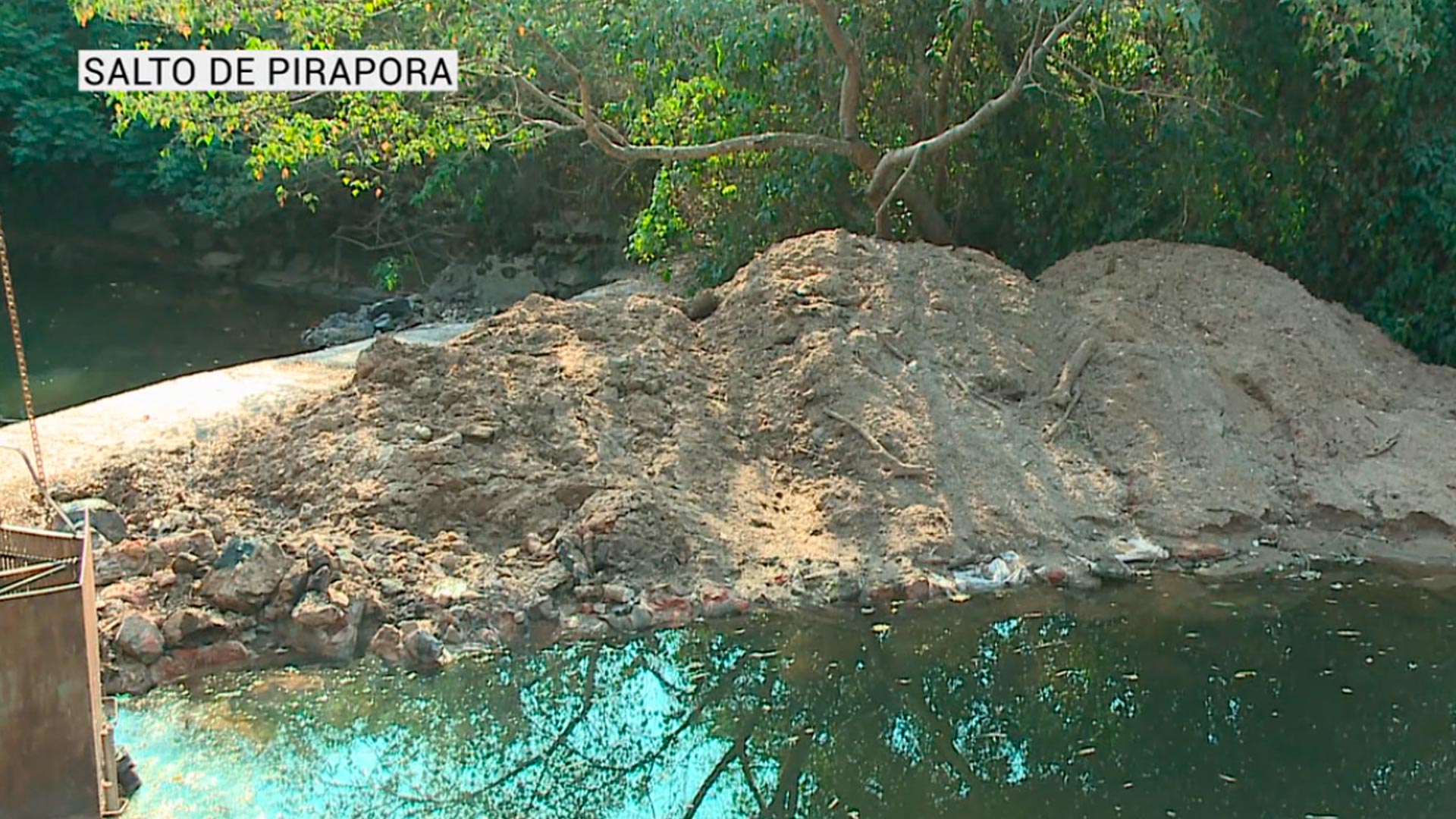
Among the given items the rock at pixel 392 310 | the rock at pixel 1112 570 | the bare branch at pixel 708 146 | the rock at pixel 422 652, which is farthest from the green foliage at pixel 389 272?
the rock at pixel 1112 570

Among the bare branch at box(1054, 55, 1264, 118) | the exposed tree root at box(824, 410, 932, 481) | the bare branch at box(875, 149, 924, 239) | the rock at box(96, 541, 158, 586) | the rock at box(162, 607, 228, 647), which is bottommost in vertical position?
the rock at box(162, 607, 228, 647)

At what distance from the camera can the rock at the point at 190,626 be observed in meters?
6.06

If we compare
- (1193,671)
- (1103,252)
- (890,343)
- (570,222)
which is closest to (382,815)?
(1193,671)

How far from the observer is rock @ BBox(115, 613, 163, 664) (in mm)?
5934

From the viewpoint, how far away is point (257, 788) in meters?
5.05

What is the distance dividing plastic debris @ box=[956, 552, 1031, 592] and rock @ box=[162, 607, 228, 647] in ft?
10.4

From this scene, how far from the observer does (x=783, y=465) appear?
7.71 m

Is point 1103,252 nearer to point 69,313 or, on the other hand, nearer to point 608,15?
point 608,15

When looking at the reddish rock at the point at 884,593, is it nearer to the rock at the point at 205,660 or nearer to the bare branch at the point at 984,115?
the rock at the point at 205,660

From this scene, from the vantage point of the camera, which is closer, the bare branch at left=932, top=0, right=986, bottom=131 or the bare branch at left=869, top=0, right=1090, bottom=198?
the bare branch at left=869, top=0, right=1090, bottom=198

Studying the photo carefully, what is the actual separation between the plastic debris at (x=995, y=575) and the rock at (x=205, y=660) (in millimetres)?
3081

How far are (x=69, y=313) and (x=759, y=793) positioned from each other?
→ 46.3 ft

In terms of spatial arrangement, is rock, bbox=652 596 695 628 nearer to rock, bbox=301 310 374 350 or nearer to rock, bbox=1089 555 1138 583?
rock, bbox=1089 555 1138 583

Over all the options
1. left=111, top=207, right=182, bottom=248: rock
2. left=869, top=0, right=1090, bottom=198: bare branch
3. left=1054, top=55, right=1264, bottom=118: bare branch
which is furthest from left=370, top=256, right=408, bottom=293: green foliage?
left=1054, top=55, right=1264, bottom=118: bare branch
